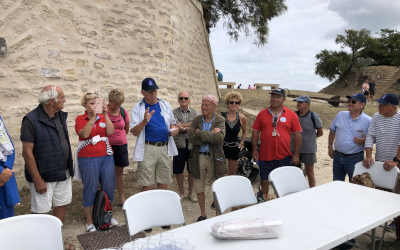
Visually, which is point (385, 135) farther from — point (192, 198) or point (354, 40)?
point (354, 40)

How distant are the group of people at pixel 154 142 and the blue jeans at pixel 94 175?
0.04ft

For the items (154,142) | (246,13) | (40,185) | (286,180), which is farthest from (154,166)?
(246,13)

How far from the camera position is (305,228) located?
6.86 feet

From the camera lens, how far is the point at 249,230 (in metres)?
1.90

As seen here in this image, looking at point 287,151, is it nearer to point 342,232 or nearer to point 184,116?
point 184,116

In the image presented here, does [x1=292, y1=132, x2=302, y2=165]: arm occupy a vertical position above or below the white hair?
below

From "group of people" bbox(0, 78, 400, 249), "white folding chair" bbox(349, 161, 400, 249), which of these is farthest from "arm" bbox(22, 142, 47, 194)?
"white folding chair" bbox(349, 161, 400, 249)

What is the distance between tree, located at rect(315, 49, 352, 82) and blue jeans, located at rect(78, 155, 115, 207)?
97.9 feet

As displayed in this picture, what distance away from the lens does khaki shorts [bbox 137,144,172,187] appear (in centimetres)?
387

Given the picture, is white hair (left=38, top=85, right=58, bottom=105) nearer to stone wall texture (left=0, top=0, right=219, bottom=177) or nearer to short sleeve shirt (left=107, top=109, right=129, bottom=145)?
short sleeve shirt (left=107, top=109, right=129, bottom=145)

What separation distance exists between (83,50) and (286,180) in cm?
446

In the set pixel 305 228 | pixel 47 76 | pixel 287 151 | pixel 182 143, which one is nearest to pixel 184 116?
pixel 182 143

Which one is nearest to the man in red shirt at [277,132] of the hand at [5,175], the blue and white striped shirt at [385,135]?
the blue and white striped shirt at [385,135]

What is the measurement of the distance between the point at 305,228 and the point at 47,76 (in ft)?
16.1
